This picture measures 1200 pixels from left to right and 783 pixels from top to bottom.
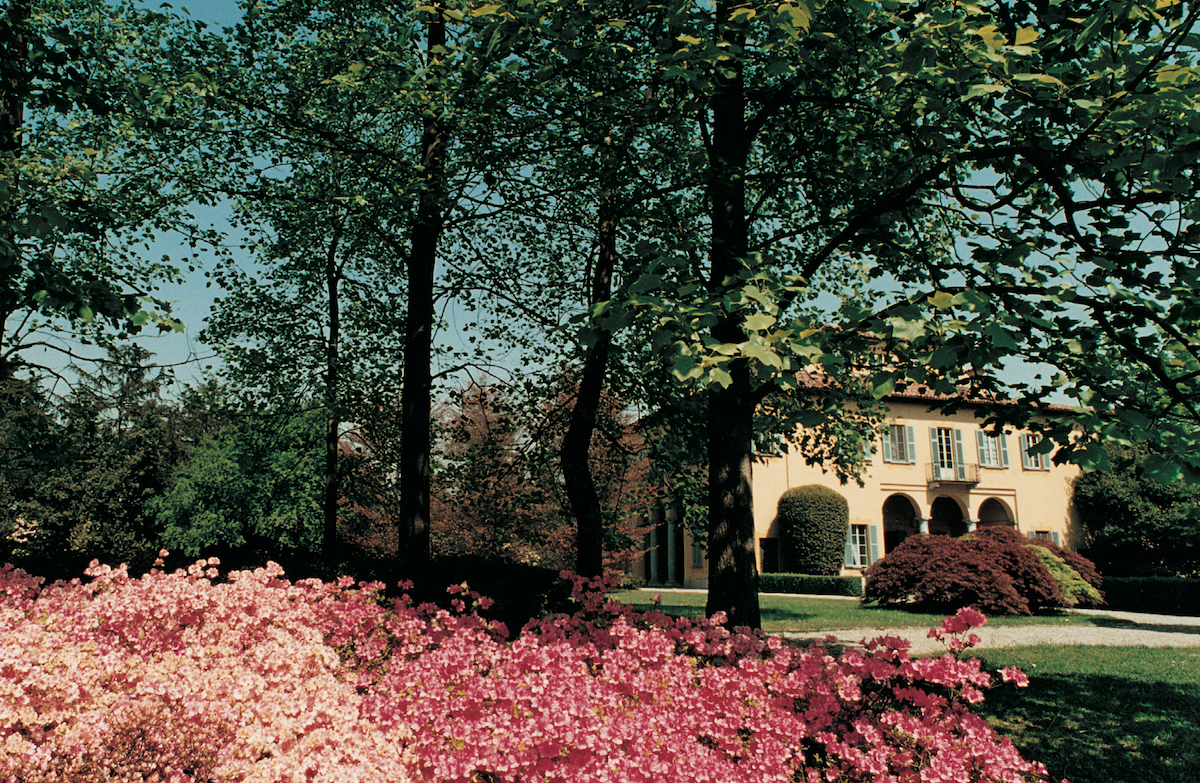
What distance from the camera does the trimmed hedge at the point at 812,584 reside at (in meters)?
23.7

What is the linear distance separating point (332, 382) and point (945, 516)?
28.7 metres

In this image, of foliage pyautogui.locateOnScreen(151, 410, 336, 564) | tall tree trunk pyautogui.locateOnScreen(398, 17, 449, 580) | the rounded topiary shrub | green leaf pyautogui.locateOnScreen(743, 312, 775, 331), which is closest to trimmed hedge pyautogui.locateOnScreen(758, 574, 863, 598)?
the rounded topiary shrub

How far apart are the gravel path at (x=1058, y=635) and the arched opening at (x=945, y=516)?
53.7ft

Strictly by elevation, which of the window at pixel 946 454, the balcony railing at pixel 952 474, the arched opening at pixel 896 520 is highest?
the window at pixel 946 454

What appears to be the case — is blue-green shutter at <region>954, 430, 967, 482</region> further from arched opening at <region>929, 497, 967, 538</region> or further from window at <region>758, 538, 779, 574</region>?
window at <region>758, 538, 779, 574</region>

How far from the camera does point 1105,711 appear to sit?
6.84 m

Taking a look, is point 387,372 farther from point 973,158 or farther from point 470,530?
point 470,530

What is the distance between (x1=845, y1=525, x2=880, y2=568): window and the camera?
87.8ft

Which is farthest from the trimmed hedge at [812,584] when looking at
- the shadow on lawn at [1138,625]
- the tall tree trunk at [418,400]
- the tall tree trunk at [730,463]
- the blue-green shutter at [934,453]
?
the tall tree trunk at [730,463]

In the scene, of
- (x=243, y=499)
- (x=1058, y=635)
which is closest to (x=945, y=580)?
(x=1058, y=635)

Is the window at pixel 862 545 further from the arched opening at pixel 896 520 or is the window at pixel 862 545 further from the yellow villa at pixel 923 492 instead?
the arched opening at pixel 896 520

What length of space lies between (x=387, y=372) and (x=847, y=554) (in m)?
20.4

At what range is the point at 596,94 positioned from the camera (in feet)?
21.9

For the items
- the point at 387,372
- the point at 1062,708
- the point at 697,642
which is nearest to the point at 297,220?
the point at 387,372
